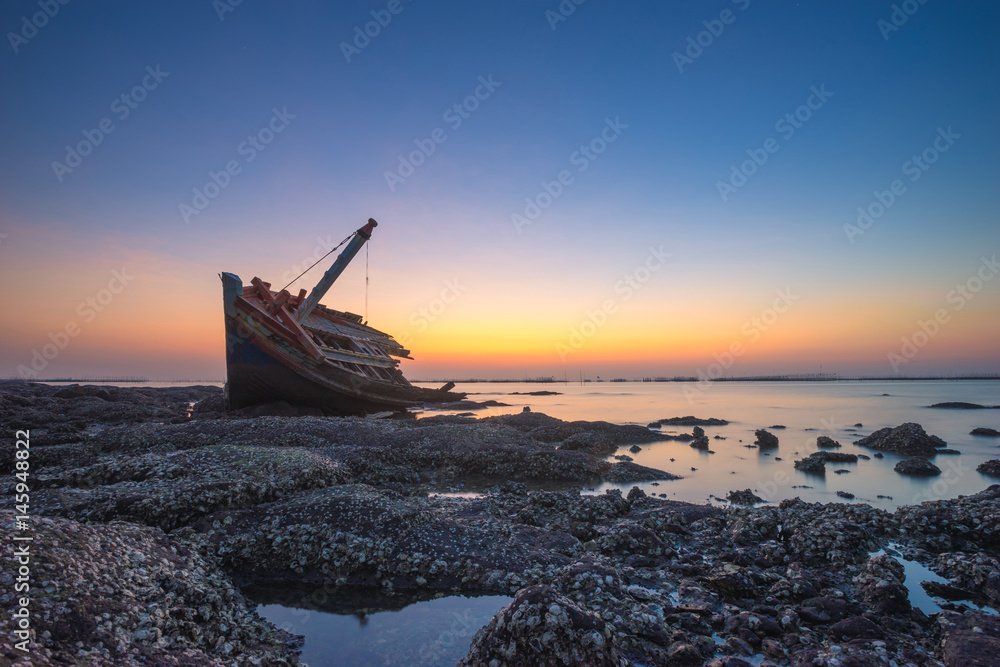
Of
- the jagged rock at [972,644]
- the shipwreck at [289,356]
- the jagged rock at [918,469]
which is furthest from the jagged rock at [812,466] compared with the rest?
the shipwreck at [289,356]

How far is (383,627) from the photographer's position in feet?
19.7

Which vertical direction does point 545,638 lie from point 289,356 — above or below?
below

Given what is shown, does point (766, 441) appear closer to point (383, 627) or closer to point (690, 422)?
point (690, 422)

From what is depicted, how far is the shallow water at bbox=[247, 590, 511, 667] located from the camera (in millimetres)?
5359

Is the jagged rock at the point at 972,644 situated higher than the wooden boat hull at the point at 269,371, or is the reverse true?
the wooden boat hull at the point at 269,371

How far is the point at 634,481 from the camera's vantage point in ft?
49.5

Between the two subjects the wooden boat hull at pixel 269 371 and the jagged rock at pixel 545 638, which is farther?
the wooden boat hull at pixel 269 371

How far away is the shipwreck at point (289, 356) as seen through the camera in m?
27.5

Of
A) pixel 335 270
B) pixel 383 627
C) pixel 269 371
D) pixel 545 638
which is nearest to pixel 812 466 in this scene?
pixel 545 638

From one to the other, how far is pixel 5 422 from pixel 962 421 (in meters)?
62.2

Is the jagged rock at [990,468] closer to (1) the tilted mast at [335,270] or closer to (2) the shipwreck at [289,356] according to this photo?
(2) the shipwreck at [289,356]

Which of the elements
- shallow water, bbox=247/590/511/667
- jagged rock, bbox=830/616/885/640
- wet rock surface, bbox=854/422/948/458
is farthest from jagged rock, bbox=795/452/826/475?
shallow water, bbox=247/590/511/667

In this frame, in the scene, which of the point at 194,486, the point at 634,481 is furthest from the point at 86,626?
the point at 634,481

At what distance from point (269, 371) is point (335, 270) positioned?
9.48m
